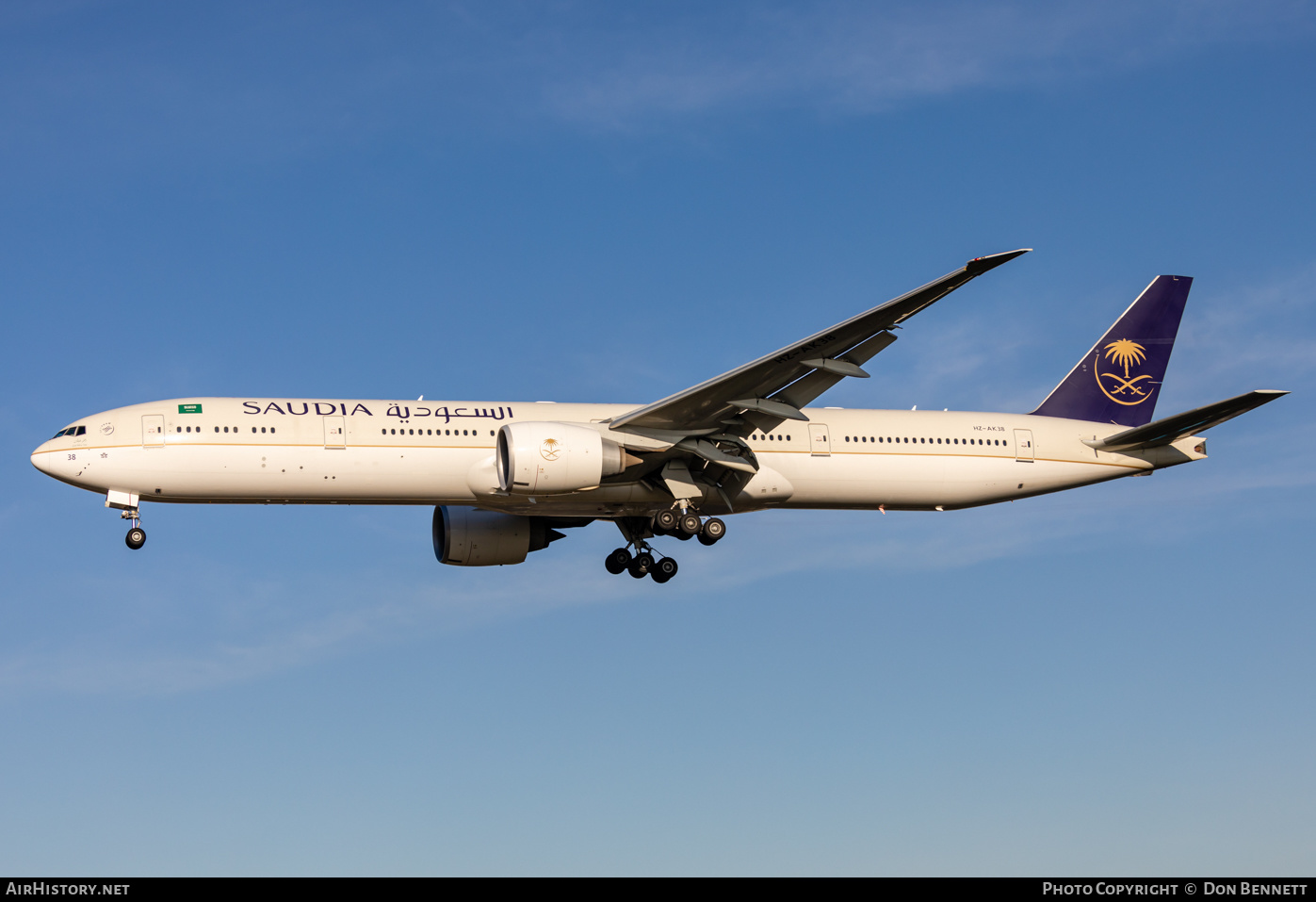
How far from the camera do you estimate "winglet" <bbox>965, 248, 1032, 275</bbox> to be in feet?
84.1

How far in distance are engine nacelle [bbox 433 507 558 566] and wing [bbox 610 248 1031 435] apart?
220 inches

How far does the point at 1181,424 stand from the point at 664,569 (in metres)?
13.8

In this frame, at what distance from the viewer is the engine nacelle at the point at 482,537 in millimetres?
38375

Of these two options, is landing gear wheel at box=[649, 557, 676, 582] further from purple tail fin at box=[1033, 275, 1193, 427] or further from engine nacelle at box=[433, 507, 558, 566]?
purple tail fin at box=[1033, 275, 1193, 427]

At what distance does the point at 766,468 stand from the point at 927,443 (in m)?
4.50

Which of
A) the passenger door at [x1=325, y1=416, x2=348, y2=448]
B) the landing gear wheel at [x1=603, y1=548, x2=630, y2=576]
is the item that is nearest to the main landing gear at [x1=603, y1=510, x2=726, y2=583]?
the landing gear wheel at [x1=603, y1=548, x2=630, y2=576]

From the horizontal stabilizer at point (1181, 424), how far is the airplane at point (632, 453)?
0.07 m

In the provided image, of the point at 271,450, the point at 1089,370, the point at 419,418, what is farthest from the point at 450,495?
the point at 1089,370

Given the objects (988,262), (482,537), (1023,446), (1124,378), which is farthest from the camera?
(1124,378)

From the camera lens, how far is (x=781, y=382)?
107 feet

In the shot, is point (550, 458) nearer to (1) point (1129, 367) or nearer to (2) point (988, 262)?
(2) point (988, 262)

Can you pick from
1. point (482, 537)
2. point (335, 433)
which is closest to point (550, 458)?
point (335, 433)

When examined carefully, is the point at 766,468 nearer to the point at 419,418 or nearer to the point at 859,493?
the point at 859,493
